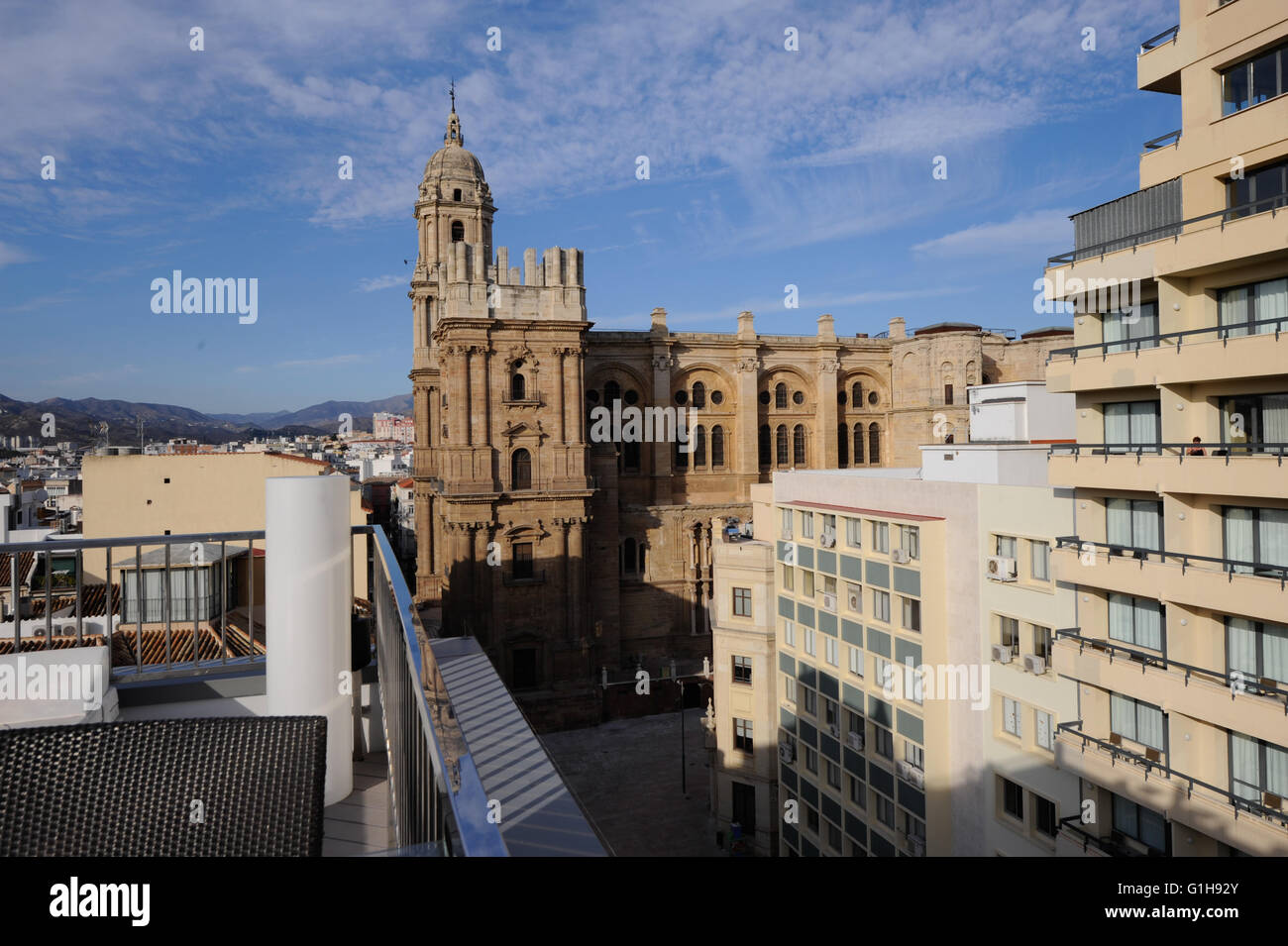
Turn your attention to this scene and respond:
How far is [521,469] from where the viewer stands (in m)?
36.1

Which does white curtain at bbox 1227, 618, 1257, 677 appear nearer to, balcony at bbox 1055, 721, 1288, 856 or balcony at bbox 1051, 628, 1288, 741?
balcony at bbox 1051, 628, 1288, 741

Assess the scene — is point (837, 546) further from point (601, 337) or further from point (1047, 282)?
point (601, 337)

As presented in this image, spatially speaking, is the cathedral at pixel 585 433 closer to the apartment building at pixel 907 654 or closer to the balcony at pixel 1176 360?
the apartment building at pixel 907 654

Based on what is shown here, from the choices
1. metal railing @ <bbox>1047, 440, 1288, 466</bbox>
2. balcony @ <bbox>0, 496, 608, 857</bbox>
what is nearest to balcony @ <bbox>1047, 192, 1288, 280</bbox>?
metal railing @ <bbox>1047, 440, 1288, 466</bbox>

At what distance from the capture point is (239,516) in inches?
1251

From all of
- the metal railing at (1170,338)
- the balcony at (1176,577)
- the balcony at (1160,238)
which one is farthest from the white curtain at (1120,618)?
the balcony at (1160,238)

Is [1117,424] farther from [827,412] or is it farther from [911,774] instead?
[827,412]

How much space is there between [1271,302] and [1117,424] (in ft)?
10.8

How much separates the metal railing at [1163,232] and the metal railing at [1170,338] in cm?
150

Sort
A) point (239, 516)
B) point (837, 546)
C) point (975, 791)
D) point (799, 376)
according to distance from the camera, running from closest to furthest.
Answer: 1. point (975, 791)
2. point (837, 546)
3. point (239, 516)
4. point (799, 376)

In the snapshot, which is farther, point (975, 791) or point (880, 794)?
point (880, 794)

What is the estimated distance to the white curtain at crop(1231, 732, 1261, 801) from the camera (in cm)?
1177

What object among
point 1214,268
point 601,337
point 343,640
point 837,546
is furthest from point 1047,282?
point 601,337
